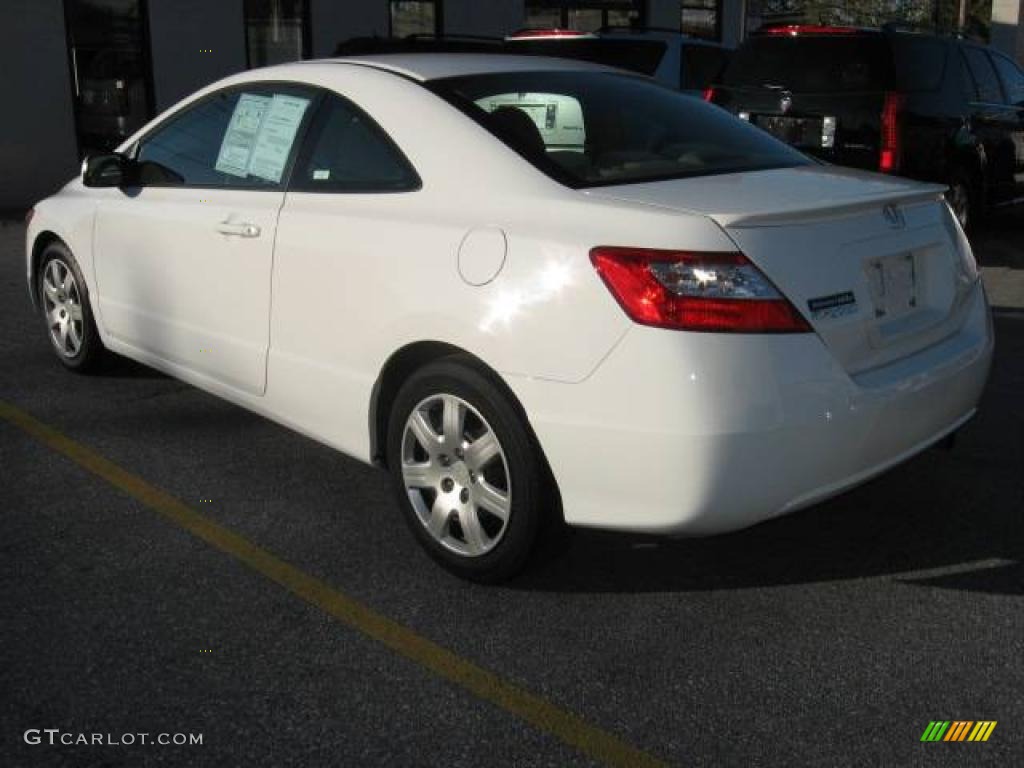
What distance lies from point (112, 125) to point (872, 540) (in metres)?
12.3

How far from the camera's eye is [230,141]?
448cm

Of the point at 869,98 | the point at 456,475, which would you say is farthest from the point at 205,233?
the point at 869,98

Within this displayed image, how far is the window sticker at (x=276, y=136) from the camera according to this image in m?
4.13

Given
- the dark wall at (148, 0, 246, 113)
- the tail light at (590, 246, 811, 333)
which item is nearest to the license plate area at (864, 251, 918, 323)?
the tail light at (590, 246, 811, 333)

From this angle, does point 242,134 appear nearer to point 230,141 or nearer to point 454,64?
point 230,141

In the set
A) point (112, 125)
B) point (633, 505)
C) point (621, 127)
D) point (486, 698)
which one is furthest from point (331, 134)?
point (112, 125)

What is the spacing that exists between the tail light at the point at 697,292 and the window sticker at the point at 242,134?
191cm

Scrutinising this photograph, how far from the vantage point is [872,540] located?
12.8 ft

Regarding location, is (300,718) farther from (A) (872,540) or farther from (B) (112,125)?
(B) (112,125)

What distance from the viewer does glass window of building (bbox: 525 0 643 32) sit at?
1719cm

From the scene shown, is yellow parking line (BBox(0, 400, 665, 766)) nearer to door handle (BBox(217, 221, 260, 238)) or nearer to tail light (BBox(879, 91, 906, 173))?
door handle (BBox(217, 221, 260, 238))

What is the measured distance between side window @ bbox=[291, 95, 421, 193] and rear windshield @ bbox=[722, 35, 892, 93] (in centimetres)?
588

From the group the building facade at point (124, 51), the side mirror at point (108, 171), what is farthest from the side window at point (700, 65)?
the side mirror at point (108, 171)

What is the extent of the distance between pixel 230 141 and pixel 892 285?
8.37 feet
